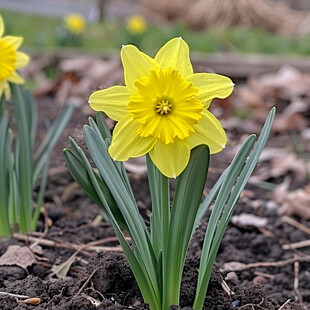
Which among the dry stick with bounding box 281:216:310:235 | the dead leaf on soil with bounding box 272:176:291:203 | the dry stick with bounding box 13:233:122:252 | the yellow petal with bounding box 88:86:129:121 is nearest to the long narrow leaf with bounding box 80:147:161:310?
the yellow petal with bounding box 88:86:129:121

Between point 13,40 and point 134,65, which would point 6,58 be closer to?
point 13,40

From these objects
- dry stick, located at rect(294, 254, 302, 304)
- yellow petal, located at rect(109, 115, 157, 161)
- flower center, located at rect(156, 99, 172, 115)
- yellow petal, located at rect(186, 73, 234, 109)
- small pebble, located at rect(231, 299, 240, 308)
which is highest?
yellow petal, located at rect(186, 73, 234, 109)

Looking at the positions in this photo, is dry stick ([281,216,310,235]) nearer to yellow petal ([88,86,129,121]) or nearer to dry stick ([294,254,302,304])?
dry stick ([294,254,302,304])

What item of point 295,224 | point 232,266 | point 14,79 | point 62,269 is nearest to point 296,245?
point 295,224

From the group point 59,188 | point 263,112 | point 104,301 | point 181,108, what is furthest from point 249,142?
point 263,112

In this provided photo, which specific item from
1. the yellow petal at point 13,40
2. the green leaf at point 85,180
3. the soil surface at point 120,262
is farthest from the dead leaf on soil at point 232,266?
the yellow petal at point 13,40

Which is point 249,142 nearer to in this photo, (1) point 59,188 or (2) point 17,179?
(2) point 17,179

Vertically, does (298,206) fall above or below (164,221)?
below
